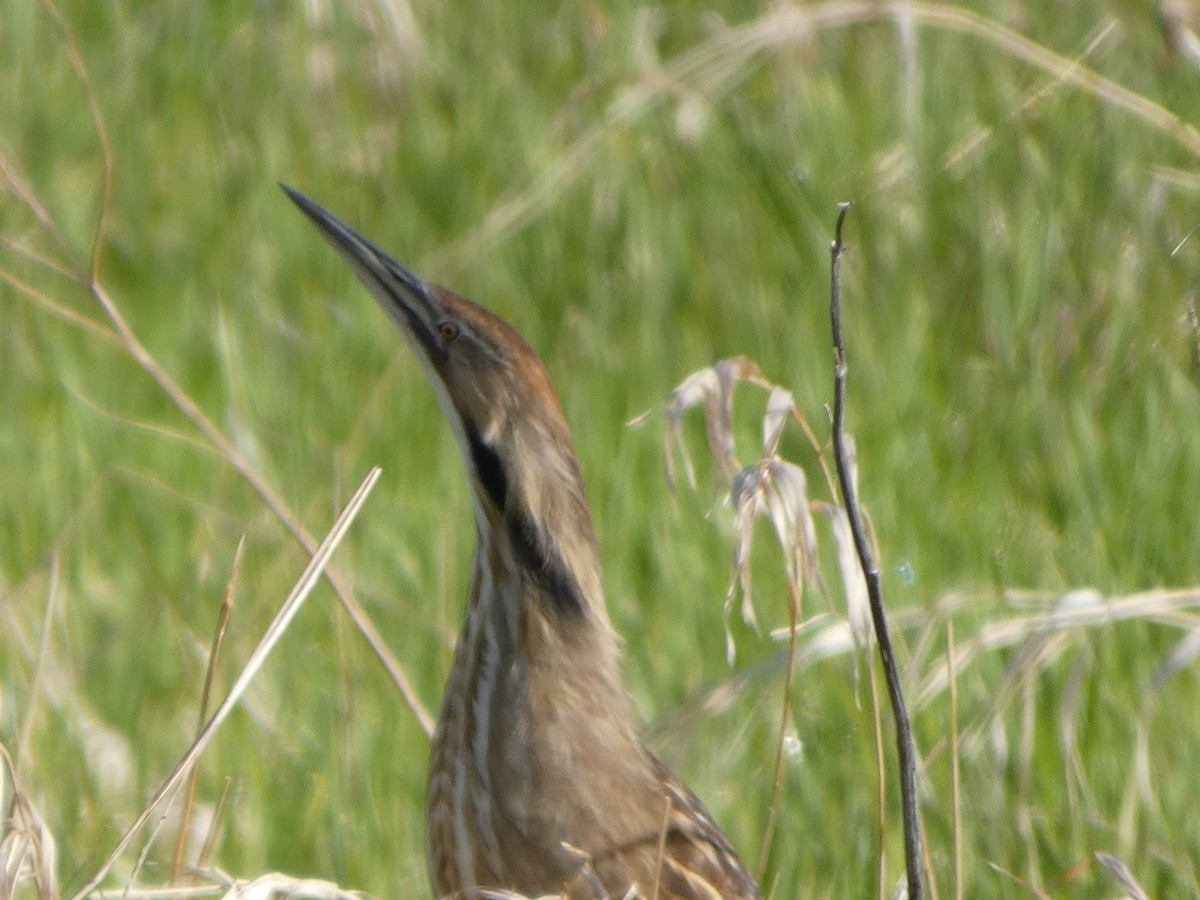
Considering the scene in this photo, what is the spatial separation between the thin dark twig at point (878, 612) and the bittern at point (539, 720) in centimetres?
53

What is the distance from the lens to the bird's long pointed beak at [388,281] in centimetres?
324

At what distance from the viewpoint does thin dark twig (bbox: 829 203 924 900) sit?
2359mm

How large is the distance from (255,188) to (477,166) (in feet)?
1.68

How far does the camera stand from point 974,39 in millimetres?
5719

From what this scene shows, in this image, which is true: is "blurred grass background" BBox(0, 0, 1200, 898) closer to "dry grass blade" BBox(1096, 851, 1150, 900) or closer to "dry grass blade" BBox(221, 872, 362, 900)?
"dry grass blade" BBox(1096, 851, 1150, 900)

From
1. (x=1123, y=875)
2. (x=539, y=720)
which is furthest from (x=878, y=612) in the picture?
(x=539, y=720)

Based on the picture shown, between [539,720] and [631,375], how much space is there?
1.95 meters

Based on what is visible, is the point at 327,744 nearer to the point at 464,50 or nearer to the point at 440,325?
the point at 440,325

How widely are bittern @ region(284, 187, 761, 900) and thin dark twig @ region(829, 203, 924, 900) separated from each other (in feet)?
1.73

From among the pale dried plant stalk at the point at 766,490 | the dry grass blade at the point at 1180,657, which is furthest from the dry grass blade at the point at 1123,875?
the dry grass blade at the point at 1180,657

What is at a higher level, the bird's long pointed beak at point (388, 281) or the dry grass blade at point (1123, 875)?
the bird's long pointed beak at point (388, 281)

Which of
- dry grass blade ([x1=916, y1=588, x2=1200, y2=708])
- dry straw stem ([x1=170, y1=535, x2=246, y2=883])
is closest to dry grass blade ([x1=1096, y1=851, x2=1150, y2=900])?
dry grass blade ([x1=916, y1=588, x2=1200, y2=708])

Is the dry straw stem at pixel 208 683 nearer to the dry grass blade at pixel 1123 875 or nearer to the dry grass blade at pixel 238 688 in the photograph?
the dry grass blade at pixel 238 688

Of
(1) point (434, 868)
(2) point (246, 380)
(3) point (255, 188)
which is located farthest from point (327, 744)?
(3) point (255, 188)
